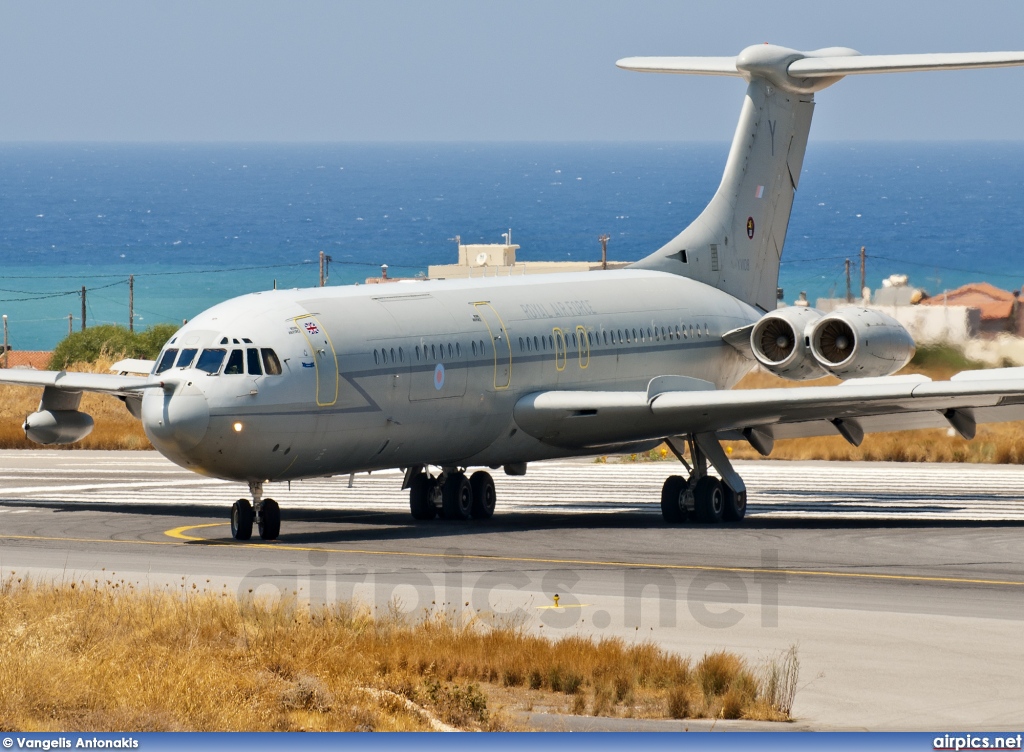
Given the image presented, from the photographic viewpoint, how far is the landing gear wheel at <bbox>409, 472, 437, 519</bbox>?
3391 centimetres

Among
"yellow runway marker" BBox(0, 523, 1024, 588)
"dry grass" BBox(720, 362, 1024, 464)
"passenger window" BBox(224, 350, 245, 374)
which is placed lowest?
"yellow runway marker" BBox(0, 523, 1024, 588)

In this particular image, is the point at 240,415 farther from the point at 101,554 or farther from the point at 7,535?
the point at 7,535

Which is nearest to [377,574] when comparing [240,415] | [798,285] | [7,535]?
[240,415]

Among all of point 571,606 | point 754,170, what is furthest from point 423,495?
point 571,606

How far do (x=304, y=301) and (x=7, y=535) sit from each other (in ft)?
22.6

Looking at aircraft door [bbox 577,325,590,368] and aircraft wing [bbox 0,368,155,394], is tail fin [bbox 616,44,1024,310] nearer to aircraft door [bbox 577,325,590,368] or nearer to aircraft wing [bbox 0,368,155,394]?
aircraft door [bbox 577,325,590,368]

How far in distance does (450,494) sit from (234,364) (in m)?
6.73

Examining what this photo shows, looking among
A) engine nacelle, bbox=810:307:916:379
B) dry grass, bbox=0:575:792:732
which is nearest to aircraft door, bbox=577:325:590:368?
engine nacelle, bbox=810:307:916:379

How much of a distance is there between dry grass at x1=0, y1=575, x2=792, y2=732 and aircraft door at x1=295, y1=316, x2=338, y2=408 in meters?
8.96

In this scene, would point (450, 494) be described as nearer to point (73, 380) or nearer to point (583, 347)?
point (583, 347)

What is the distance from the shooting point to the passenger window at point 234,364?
28.4m

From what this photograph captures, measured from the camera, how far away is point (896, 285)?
99.4 metres

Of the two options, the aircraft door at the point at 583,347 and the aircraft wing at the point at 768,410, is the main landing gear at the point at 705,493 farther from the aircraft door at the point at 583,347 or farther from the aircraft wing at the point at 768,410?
the aircraft door at the point at 583,347

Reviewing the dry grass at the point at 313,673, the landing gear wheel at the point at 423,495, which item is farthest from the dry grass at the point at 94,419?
the dry grass at the point at 313,673
